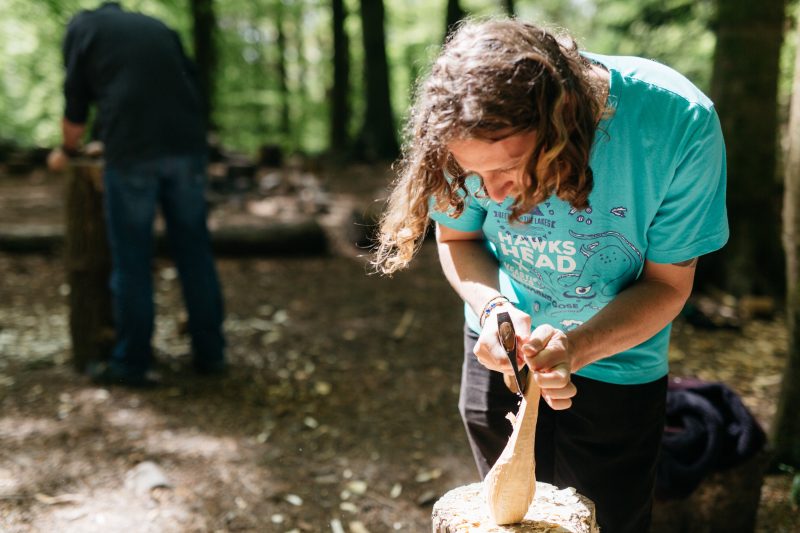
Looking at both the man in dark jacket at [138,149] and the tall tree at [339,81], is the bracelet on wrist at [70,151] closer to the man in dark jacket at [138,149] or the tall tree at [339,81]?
the man in dark jacket at [138,149]

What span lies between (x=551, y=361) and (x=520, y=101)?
0.55 meters

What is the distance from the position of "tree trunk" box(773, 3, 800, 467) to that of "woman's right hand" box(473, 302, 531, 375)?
5.99 feet

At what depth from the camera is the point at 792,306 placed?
2746mm

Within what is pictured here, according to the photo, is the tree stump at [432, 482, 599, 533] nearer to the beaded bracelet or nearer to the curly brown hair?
the beaded bracelet

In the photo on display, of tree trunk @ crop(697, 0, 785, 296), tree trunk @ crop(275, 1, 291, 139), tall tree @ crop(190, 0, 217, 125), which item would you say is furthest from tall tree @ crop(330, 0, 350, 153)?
tree trunk @ crop(697, 0, 785, 296)

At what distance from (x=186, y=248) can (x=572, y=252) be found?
289 centimetres

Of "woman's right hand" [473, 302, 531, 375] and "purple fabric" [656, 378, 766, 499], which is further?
"purple fabric" [656, 378, 766, 499]

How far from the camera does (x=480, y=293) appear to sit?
1.67 meters

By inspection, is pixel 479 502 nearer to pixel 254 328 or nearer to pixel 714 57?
pixel 254 328

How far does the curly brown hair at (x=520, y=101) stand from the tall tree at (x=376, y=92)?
9.69 m

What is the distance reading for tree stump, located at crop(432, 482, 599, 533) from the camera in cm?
160

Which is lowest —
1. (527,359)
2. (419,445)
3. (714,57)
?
(419,445)

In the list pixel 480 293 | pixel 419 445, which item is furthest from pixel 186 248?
pixel 480 293

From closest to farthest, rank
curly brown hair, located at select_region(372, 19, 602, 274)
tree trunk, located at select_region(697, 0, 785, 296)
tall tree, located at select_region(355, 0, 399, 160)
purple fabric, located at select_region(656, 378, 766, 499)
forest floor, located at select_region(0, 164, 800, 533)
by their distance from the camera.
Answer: curly brown hair, located at select_region(372, 19, 602, 274)
purple fabric, located at select_region(656, 378, 766, 499)
forest floor, located at select_region(0, 164, 800, 533)
tree trunk, located at select_region(697, 0, 785, 296)
tall tree, located at select_region(355, 0, 399, 160)
